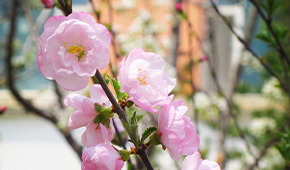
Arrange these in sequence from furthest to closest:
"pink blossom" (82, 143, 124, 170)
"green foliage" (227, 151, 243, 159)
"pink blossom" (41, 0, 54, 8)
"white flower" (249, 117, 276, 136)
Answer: "green foliage" (227, 151, 243, 159), "white flower" (249, 117, 276, 136), "pink blossom" (41, 0, 54, 8), "pink blossom" (82, 143, 124, 170)

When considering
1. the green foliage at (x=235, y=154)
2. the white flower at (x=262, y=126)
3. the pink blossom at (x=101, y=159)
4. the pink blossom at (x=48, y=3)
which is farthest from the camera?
the green foliage at (x=235, y=154)

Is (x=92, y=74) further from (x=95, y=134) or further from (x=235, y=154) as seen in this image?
(x=235, y=154)

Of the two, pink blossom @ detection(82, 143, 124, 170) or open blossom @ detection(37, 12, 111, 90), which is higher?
open blossom @ detection(37, 12, 111, 90)

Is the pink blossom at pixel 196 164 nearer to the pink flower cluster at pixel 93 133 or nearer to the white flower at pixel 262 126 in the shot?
the pink flower cluster at pixel 93 133

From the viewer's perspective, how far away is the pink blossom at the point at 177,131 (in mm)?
282

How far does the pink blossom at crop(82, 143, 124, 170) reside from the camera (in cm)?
26

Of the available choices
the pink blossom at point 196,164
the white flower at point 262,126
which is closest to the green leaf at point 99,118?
the pink blossom at point 196,164

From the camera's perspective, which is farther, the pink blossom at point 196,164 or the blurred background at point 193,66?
the blurred background at point 193,66

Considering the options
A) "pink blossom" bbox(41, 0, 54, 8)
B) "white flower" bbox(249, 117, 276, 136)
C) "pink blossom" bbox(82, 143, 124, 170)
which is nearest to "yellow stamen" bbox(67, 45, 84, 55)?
"pink blossom" bbox(82, 143, 124, 170)

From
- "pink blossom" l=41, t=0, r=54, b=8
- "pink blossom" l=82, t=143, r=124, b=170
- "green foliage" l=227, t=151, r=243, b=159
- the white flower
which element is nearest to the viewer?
"pink blossom" l=82, t=143, r=124, b=170

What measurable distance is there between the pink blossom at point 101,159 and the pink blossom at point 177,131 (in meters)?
0.06

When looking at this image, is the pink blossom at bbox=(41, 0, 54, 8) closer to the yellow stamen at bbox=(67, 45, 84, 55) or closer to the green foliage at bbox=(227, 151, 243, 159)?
the yellow stamen at bbox=(67, 45, 84, 55)

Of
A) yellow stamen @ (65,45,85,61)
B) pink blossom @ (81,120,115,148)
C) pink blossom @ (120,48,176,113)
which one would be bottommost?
pink blossom @ (81,120,115,148)

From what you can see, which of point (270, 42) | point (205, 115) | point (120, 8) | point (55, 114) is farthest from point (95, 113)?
point (120, 8)
